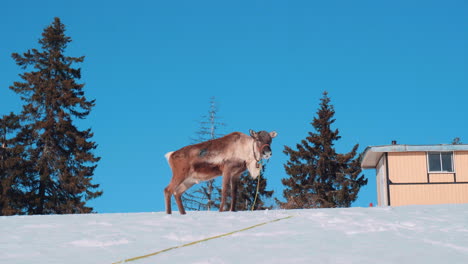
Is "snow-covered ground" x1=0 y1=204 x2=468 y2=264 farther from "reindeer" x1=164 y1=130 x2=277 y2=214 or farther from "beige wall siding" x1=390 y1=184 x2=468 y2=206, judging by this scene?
"beige wall siding" x1=390 y1=184 x2=468 y2=206

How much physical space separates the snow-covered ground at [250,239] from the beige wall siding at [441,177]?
18.0 m

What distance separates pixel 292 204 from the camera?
3906 centimetres

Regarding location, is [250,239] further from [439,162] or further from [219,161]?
[439,162]

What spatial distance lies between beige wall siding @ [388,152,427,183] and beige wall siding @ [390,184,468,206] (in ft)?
1.23

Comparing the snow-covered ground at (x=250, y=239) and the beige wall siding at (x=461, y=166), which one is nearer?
the snow-covered ground at (x=250, y=239)

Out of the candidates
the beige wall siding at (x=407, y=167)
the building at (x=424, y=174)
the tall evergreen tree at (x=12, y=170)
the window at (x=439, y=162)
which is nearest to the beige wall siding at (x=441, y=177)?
the building at (x=424, y=174)

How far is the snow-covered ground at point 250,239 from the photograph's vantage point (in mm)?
6969

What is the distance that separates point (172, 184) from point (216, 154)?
1.31 metres

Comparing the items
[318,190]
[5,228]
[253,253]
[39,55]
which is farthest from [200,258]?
[318,190]

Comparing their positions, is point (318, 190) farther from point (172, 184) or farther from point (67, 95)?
point (172, 184)

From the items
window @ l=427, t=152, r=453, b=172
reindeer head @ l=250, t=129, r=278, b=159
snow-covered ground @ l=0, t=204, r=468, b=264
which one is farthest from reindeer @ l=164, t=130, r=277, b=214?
window @ l=427, t=152, r=453, b=172

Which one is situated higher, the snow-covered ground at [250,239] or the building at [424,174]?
the building at [424,174]

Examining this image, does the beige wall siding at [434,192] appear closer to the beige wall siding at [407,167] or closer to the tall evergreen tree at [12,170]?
the beige wall siding at [407,167]

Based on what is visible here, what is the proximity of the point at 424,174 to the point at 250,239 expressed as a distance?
906 inches
